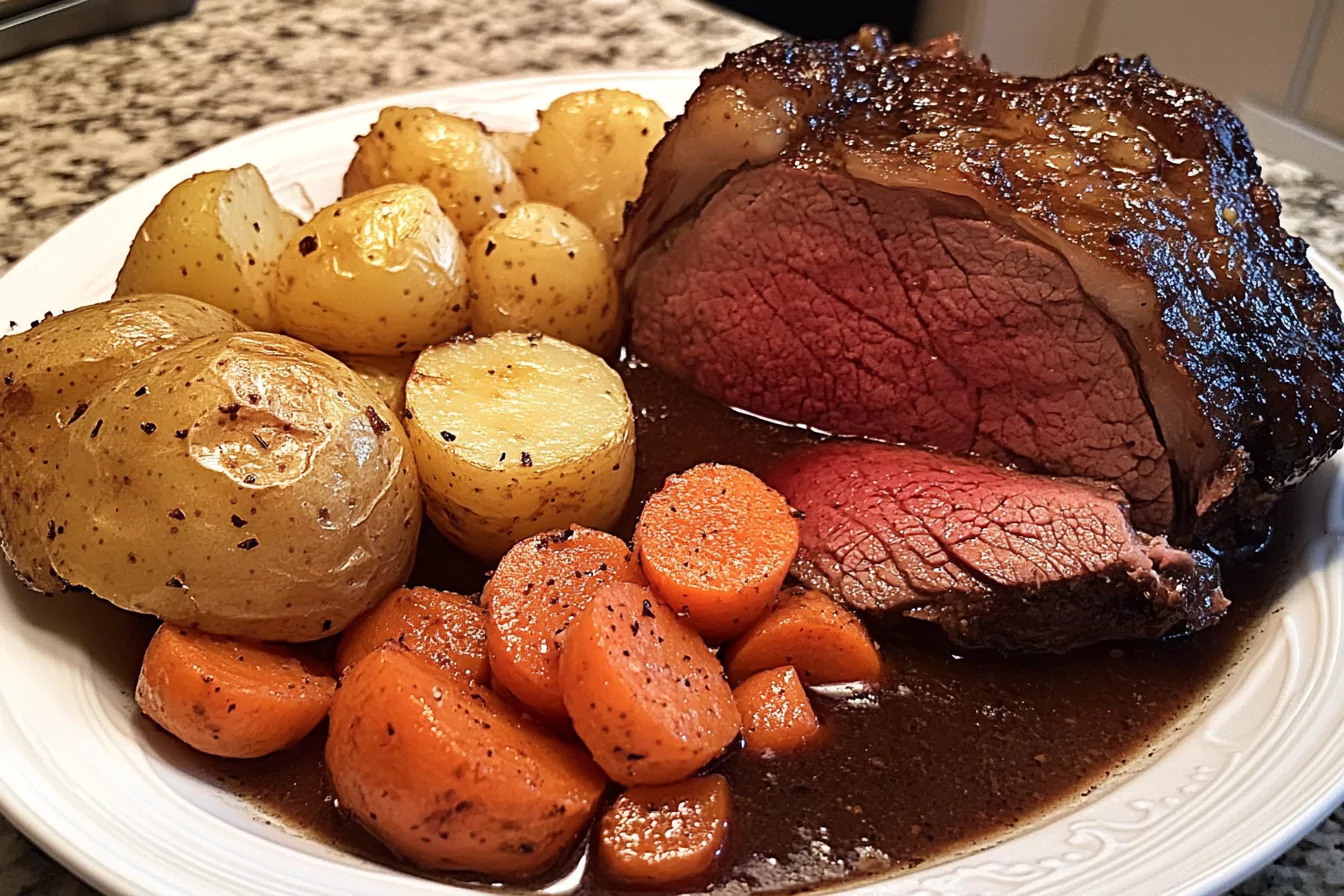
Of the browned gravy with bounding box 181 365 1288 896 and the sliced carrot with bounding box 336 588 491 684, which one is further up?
the sliced carrot with bounding box 336 588 491 684

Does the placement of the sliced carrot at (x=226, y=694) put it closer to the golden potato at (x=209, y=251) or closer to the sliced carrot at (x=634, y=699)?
the sliced carrot at (x=634, y=699)

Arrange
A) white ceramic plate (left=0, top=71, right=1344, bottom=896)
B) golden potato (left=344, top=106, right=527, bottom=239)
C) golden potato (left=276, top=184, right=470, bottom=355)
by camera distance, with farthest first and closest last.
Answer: golden potato (left=344, top=106, right=527, bottom=239), golden potato (left=276, top=184, right=470, bottom=355), white ceramic plate (left=0, top=71, right=1344, bottom=896)

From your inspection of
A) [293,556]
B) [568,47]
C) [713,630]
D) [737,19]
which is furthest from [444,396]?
[737,19]

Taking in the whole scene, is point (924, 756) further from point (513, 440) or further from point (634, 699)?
point (513, 440)

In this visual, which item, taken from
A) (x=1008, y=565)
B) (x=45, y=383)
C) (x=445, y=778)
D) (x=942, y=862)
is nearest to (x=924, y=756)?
(x=942, y=862)

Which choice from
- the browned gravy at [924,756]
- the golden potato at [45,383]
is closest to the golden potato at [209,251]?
the golden potato at [45,383]

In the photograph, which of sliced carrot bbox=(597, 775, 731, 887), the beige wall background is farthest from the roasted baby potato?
the beige wall background

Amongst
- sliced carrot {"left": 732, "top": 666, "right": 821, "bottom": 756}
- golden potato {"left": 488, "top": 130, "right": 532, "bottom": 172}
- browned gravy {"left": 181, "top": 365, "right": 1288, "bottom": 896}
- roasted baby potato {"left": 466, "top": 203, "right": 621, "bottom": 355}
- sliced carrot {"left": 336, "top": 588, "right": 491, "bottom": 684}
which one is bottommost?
browned gravy {"left": 181, "top": 365, "right": 1288, "bottom": 896}

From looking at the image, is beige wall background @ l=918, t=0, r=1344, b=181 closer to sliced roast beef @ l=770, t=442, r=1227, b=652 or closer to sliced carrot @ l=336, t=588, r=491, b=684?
sliced roast beef @ l=770, t=442, r=1227, b=652
